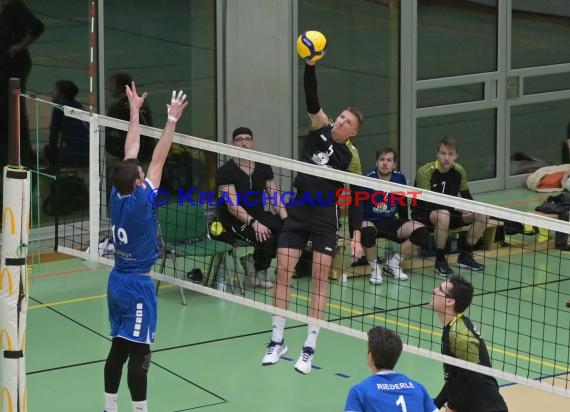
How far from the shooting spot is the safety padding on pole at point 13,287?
7.64 meters

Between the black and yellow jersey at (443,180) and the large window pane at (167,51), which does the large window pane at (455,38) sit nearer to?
the black and yellow jersey at (443,180)

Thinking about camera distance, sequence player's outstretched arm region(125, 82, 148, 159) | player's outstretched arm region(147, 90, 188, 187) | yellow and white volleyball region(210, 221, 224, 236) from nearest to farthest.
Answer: player's outstretched arm region(147, 90, 188, 187)
player's outstretched arm region(125, 82, 148, 159)
yellow and white volleyball region(210, 221, 224, 236)

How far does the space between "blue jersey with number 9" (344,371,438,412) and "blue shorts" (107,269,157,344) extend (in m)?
2.43

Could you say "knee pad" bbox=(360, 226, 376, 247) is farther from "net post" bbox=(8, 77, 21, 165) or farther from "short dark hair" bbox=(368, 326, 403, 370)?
"short dark hair" bbox=(368, 326, 403, 370)

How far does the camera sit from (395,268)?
1350 cm

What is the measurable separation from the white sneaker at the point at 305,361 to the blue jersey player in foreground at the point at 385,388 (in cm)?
333

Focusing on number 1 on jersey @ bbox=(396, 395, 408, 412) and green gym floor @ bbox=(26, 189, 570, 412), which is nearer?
number 1 on jersey @ bbox=(396, 395, 408, 412)

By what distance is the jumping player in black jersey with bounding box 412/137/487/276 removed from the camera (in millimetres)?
13727

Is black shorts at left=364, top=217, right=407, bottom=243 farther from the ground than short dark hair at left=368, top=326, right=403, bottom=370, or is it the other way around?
black shorts at left=364, top=217, right=407, bottom=243

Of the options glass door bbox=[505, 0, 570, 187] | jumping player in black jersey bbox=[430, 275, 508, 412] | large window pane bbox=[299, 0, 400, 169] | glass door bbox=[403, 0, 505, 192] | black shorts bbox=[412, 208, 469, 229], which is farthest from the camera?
glass door bbox=[505, 0, 570, 187]

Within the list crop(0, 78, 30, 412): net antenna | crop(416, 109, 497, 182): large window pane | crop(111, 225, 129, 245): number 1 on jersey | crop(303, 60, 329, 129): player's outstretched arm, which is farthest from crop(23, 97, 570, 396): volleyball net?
crop(0, 78, 30, 412): net antenna

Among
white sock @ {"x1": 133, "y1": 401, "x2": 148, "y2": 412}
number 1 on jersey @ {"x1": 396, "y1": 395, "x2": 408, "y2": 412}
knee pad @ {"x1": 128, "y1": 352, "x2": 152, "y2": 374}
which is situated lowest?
white sock @ {"x1": 133, "y1": 401, "x2": 148, "y2": 412}

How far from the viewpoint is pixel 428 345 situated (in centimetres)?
1111

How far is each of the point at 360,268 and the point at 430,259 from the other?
3.51 ft
